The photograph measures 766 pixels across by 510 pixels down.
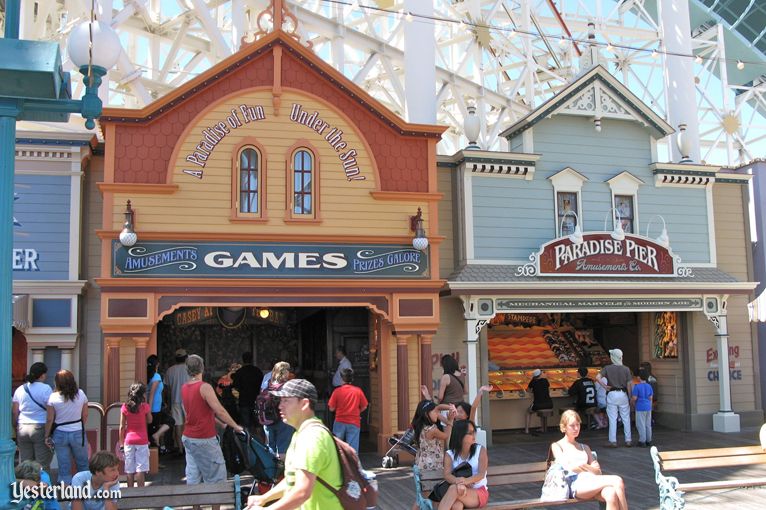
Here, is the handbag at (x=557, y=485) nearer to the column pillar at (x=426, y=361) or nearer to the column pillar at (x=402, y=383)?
the column pillar at (x=402, y=383)

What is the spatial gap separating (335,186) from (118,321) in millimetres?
4310

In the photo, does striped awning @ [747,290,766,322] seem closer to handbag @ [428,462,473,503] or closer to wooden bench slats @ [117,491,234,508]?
handbag @ [428,462,473,503]

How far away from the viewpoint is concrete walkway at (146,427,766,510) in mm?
9797

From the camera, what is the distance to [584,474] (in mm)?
7742

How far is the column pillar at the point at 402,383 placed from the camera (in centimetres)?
1317

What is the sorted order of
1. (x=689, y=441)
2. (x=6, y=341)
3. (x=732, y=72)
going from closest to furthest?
(x=6, y=341)
(x=689, y=441)
(x=732, y=72)

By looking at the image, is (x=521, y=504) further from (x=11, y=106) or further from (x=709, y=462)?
(x=11, y=106)

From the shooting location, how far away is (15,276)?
12672mm

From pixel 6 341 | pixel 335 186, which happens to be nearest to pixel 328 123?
pixel 335 186

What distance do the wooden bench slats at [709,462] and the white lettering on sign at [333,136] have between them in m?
7.17

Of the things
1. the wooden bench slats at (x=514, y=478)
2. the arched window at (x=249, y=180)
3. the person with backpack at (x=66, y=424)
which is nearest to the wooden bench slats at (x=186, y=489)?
the wooden bench slats at (x=514, y=478)

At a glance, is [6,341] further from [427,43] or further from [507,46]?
[507,46]

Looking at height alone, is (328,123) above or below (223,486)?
above

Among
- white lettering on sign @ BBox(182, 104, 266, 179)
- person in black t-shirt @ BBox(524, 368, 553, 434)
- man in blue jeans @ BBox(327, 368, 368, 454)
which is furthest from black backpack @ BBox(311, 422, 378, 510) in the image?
person in black t-shirt @ BBox(524, 368, 553, 434)
